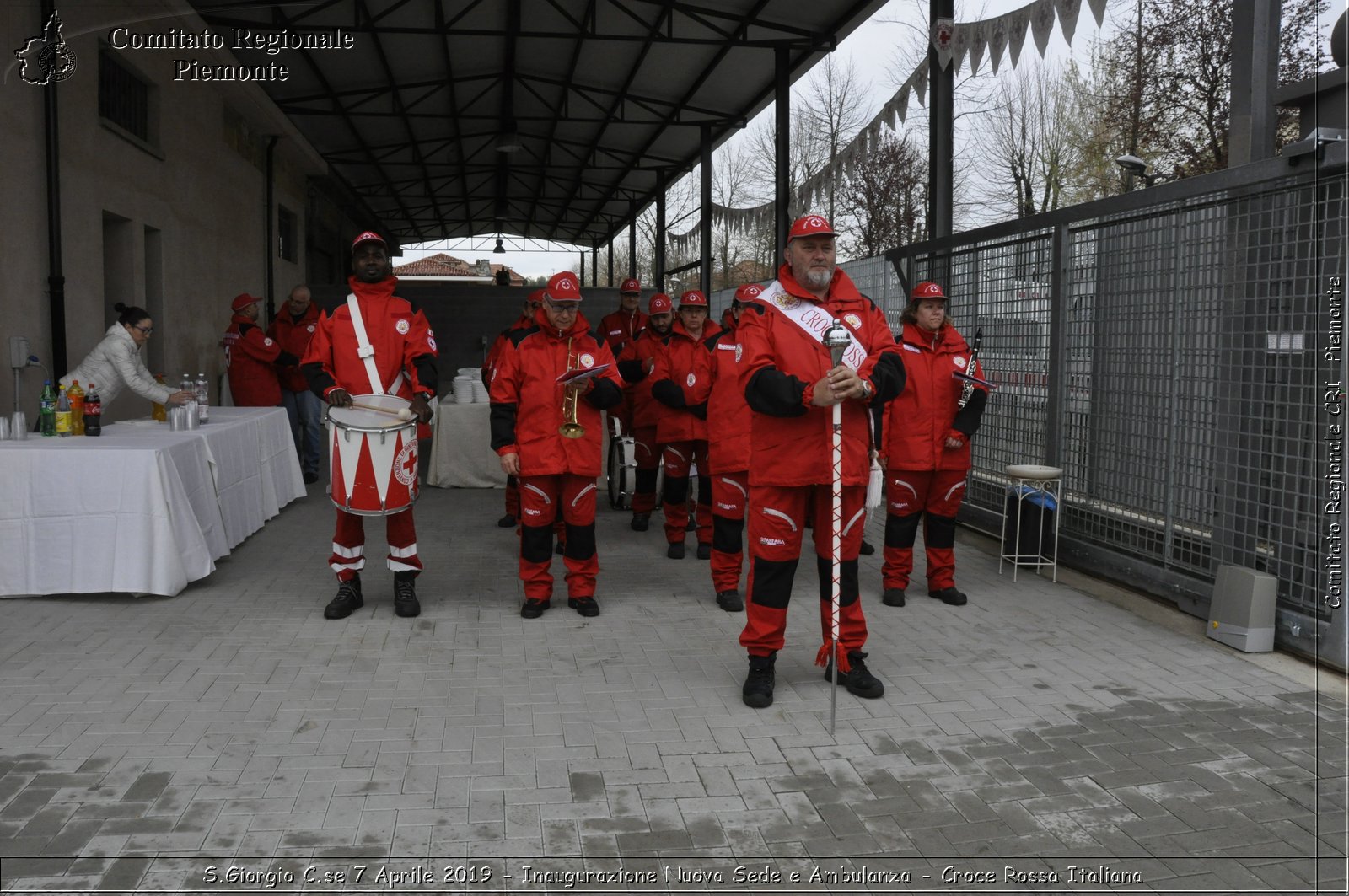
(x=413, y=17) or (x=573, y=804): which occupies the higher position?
(x=413, y=17)

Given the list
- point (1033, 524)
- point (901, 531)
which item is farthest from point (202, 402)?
point (1033, 524)

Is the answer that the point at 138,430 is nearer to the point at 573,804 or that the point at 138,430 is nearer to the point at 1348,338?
the point at 573,804

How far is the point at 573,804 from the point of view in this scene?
3598 millimetres

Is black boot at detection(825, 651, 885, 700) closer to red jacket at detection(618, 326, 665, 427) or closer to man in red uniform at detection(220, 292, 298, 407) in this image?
red jacket at detection(618, 326, 665, 427)

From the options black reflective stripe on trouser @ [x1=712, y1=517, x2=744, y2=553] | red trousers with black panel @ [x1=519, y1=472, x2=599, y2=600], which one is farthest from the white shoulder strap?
black reflective stripe on trouser @ [x1=712, y1=517, x2=744, y2=553]

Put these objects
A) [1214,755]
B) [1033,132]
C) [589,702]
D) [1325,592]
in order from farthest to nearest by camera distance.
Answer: [1033,132]
[1325,592]
[589,702]
[1214,755]

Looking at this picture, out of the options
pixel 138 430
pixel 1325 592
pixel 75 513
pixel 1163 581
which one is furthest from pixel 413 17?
pixel 1325 592

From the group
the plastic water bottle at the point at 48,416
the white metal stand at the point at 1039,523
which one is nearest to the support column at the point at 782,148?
the white metal stand at the point at 1039,523

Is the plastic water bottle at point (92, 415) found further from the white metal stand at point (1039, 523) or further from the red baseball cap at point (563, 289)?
the white metal stand at point (1039, 523)

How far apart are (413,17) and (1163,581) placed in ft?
39.0

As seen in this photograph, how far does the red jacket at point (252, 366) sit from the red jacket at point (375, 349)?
17.6 ft

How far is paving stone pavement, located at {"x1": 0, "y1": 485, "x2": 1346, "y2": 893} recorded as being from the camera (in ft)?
10.5

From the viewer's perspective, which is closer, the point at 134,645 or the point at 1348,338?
the point at 1348,338

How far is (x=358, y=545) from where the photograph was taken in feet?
20.4
